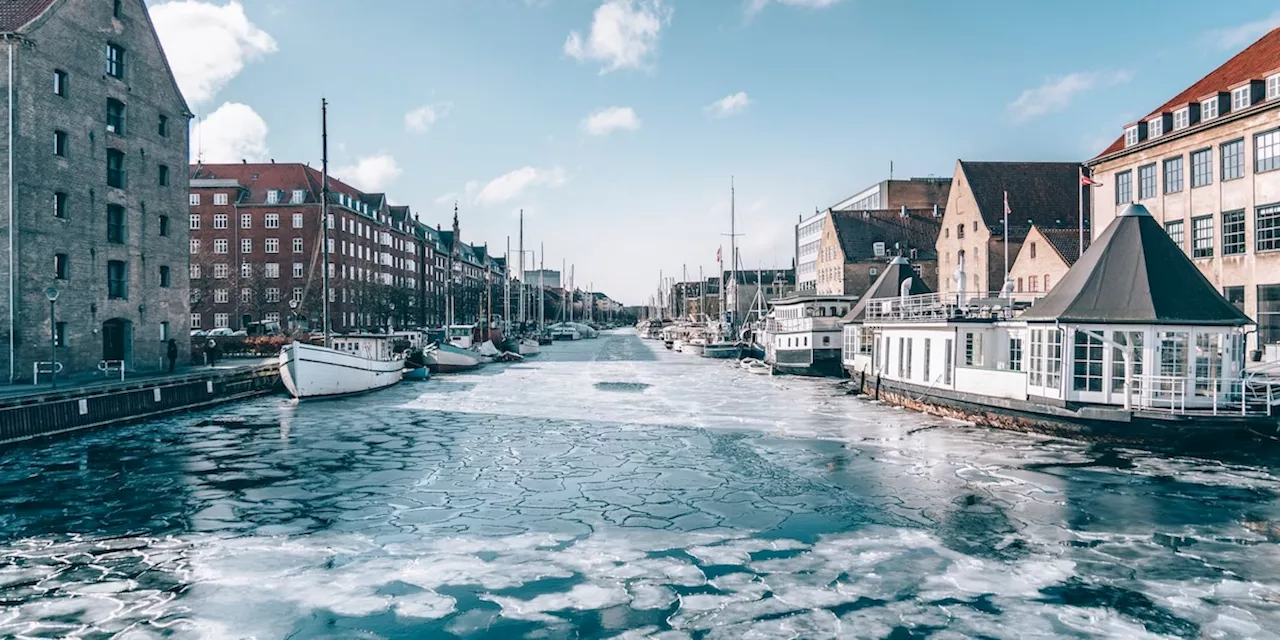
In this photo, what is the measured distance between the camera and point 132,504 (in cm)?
1731

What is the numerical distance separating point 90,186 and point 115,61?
7.29 meters

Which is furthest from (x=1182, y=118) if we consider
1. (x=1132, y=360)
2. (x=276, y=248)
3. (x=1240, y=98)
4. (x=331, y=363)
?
(x=276, y=248)

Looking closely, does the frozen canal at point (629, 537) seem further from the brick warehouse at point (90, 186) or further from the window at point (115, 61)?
the window at point (115, 61)

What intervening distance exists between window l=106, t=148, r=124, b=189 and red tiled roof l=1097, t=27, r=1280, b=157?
53.3 meters

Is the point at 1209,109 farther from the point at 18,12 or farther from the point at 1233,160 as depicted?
the point at 18,12

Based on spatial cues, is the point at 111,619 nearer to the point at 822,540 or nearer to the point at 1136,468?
the point at 822,540

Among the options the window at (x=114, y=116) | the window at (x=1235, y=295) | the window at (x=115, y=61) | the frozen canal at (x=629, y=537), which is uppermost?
the window at (x=115, y=61)

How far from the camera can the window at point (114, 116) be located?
42.6m

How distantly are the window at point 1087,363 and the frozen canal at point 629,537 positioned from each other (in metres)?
2.22

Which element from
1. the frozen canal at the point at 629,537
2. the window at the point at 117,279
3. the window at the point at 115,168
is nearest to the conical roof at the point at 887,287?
the frozen canal at the point at 629,537

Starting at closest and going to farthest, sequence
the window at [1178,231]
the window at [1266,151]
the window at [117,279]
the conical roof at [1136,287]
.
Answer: the conical roof at [1136,287] < the window at [1266,151] < the window at [1178,231] < the window at [117,279]

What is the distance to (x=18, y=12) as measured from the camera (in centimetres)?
3750

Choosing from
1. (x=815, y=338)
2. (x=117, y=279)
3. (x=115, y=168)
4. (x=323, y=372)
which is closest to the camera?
(x=323, y=372)

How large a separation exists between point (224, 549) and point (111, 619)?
3294 mm
